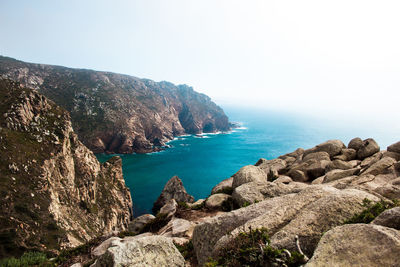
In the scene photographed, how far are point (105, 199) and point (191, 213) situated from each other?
49514mm

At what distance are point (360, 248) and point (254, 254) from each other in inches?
109

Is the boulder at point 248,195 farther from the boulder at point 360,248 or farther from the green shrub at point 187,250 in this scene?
the boulder at point 360,248

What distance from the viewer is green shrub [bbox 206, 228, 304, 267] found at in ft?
17.5

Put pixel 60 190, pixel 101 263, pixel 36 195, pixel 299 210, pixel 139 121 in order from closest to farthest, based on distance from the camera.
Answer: pixel 101 263 < pixel 299 210 < pixel 36 195 < pixel 60 190 < pixel 139 121

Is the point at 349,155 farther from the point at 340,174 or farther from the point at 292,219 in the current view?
the point at 292,219

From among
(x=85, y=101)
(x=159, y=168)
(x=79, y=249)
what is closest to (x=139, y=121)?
(x=85, y=101)

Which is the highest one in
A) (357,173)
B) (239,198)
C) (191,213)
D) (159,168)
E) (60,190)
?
(357,173)

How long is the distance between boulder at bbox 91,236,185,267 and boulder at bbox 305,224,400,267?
5515 millimetres

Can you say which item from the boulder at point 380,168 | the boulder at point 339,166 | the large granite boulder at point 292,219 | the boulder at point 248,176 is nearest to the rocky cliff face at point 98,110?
the boulder at point 248,176

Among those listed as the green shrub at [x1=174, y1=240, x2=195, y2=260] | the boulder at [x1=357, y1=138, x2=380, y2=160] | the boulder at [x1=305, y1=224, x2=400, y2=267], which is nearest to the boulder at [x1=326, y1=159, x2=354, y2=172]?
the boulder at [x1=357, y1=138, x2=380, y2=160]

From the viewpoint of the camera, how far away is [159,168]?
101500 mm

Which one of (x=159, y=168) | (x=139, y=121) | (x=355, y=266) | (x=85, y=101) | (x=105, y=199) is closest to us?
(x=355, y=266)

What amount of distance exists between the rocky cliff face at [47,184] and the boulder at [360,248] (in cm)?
4312

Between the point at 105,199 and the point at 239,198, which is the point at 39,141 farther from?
the point at 239,198
